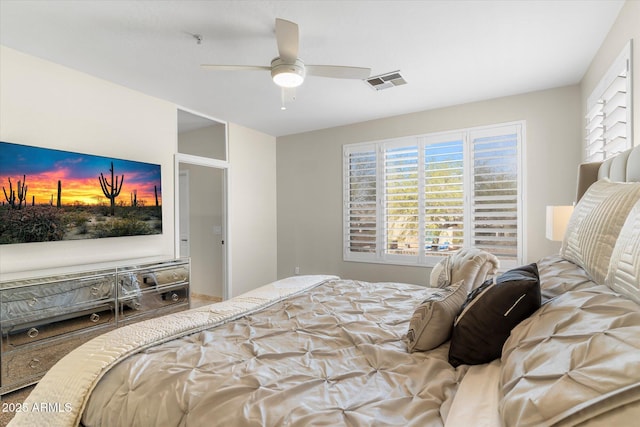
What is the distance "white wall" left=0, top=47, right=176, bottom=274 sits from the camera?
2.61 m

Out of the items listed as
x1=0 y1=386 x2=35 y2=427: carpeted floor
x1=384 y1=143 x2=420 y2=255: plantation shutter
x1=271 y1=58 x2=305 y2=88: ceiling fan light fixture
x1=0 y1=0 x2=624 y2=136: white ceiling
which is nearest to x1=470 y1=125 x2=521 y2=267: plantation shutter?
x1=0 y1=0 x2=624 y2=136: white ceiling

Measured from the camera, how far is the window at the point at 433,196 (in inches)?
149

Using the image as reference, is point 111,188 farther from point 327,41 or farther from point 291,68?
point 327,41

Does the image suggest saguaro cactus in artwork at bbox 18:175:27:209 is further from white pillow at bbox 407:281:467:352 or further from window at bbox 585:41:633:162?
window at bbox 585:41:633:162

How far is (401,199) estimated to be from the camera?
4.43m

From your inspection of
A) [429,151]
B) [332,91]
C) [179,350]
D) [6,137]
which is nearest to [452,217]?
[429,151]

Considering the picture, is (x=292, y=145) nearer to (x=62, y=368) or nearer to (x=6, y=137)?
(x=6, y=137)

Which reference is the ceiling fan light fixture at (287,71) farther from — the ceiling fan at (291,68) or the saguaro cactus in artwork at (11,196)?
the saguaro cactus in artwork at (11,196)

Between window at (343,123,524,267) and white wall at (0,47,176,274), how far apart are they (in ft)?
8.43

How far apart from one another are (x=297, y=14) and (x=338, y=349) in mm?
2128

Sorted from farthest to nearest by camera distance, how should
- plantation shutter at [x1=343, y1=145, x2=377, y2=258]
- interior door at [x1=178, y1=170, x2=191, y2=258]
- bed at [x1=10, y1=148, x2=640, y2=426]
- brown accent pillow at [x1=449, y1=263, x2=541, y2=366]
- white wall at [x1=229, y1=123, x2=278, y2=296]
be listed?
interior door at [x1=178, y1=170, x2=191, y2=258]
white wall at [x1=229, y1=123, x2=278, y2=296]
plantation shutter at [x1=343, y1=145, x2=377, y2=258]
brown accent pillow at [x1=449, y1=263, x2=541, y2=366]
bed at [x1=10, y1=148, x2=640, y2=426]

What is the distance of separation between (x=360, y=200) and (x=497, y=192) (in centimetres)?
179

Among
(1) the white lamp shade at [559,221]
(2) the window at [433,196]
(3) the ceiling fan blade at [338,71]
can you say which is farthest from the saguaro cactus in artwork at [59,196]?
(1) the white lamp shade at [559,221]

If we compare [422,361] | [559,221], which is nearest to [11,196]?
[422,361]
